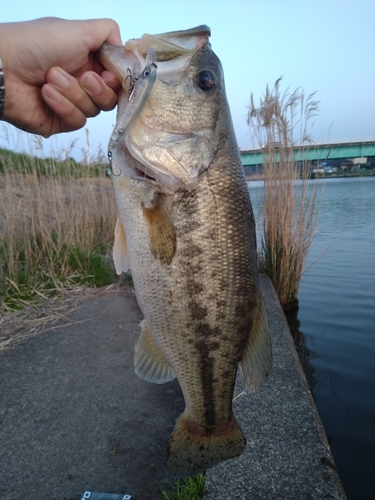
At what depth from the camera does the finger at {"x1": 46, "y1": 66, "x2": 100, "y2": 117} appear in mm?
1901

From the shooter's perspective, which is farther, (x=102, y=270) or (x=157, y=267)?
(x=102, y=270)

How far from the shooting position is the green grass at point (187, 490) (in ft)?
6.70

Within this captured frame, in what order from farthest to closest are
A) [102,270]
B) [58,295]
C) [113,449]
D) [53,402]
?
1. [102,270]
2. [58,295]
3. [53,402]
4. [113,449]

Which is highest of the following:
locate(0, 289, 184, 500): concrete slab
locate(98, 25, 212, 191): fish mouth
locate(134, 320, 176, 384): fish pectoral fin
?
locate(98, 25, 212, 191): fish mouth

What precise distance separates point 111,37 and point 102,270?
477cm

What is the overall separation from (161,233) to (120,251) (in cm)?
28

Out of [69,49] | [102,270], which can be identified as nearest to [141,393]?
[69,49]

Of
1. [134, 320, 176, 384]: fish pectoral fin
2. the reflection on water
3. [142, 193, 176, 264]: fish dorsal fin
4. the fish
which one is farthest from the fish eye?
the reflection on water

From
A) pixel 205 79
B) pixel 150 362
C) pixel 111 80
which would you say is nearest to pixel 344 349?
pixel 150 362

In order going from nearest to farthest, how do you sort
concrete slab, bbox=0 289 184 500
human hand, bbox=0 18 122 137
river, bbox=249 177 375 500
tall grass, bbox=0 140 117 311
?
human hand, bbox=0 18 122 137 → concrete slab, bbox=0 289 184 500 → river, bbox=249 177 375 500 → tall grass, bbox=0 140 117 311

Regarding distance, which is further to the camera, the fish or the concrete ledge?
the concrete ledge

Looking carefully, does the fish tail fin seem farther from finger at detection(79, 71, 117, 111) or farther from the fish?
finger at detection(79, 71, 117, 111)

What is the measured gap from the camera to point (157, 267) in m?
1.62

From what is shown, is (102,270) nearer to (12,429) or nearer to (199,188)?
(12,429)
